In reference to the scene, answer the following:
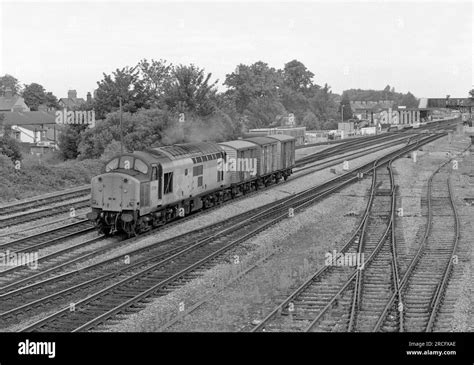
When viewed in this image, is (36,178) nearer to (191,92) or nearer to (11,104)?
(191,92)

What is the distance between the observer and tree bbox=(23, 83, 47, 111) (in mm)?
111312

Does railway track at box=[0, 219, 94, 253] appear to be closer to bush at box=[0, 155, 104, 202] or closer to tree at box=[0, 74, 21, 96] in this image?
bush at box=[0, 155, 104, 202]

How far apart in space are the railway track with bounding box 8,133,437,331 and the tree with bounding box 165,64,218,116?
1056 inches

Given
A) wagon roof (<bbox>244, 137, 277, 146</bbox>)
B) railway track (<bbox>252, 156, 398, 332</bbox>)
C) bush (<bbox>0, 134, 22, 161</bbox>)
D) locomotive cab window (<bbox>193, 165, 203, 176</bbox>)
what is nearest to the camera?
railway track (<bbox>252, 156, 398, 332</bbox>)

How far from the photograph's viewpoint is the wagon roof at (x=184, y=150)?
22.2m

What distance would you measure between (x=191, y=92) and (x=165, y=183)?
28.8 metres

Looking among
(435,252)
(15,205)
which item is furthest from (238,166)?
(435,252)

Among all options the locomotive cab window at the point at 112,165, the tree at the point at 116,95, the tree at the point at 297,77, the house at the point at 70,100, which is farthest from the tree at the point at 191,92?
the tree at the point at 297,77

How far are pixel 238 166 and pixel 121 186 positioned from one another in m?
9.73

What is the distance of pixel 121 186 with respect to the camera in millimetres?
19969

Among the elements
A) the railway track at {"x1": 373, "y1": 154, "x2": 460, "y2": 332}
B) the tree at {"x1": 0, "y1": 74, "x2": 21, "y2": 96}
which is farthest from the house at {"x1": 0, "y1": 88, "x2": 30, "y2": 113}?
the railway track at {"x1": 373, "y1": 154, "x2": 460, "y2": 332}

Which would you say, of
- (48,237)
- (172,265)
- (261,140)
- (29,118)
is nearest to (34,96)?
(29,118)

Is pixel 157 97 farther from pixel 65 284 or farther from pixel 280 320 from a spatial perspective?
pixel 280 320

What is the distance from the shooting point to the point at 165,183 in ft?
70.7
